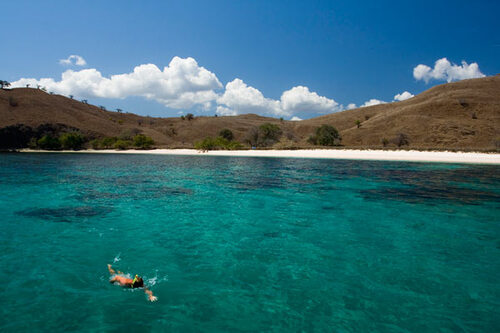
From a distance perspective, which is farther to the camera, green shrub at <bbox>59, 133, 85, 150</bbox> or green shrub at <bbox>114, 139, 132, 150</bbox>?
green shrub at <bbox>114, 139, 132, 150</bbox>

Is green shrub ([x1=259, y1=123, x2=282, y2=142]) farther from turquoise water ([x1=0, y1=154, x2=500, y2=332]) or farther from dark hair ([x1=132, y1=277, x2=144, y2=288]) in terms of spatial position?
dark hair ([x1=132, y1=277, x2=144, y2=288])

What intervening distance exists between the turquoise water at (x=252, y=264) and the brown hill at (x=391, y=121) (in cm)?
6675

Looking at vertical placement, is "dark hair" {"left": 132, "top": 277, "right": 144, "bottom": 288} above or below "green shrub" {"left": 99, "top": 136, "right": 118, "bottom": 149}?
below

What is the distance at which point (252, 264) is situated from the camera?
9383 mm

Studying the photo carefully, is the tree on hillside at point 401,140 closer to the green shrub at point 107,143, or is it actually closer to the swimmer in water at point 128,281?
the green shrub at point 107,143

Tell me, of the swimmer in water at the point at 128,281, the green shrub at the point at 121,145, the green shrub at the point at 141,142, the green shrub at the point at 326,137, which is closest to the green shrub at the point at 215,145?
the green shrub at the point at 141,142

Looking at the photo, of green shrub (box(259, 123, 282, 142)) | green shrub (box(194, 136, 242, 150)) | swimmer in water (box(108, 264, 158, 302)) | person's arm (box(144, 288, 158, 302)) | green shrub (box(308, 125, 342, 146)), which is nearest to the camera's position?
person's arm (box(144, 288, 158, 302))

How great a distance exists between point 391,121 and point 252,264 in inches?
4627

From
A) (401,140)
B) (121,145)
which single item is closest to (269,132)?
(401,140)

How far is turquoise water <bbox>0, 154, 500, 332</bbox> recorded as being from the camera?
6.41 meters

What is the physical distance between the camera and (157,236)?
1214 centimetres

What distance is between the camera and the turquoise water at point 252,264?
6.41 metres

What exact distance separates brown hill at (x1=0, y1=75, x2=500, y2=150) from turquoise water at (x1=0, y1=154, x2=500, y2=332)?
66.8 metres

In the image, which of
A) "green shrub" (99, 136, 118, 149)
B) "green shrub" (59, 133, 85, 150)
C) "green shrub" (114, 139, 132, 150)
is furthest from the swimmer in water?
"green shrub" (99, 136, 118, 149)
